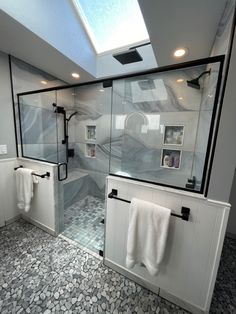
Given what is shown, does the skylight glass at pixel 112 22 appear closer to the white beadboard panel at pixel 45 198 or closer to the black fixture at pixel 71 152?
the black fixture at pixel 71 152

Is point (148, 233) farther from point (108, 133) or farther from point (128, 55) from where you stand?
point (108, 133)

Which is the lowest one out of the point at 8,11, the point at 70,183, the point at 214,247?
the point at 70,183

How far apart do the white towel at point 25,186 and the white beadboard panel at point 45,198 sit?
0.24 feet

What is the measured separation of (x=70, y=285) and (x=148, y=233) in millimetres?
931

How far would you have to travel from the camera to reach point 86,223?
2291 millimetres

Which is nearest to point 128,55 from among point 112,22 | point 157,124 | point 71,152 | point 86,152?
point 157,124

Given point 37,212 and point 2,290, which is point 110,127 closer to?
point 37,212

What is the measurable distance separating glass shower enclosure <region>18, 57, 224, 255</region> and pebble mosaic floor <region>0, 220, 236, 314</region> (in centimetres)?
28

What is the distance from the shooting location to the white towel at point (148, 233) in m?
1.10

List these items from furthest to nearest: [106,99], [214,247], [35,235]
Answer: [106,99], [35,235], [214,247]

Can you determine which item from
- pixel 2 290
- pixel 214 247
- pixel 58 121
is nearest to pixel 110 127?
pixel 58 121

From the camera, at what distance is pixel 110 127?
2.71 metres

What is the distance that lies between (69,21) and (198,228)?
9.31ft

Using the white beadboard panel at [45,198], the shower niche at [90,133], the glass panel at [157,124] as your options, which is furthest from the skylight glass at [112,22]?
the white beadboard panel at [45,198]
